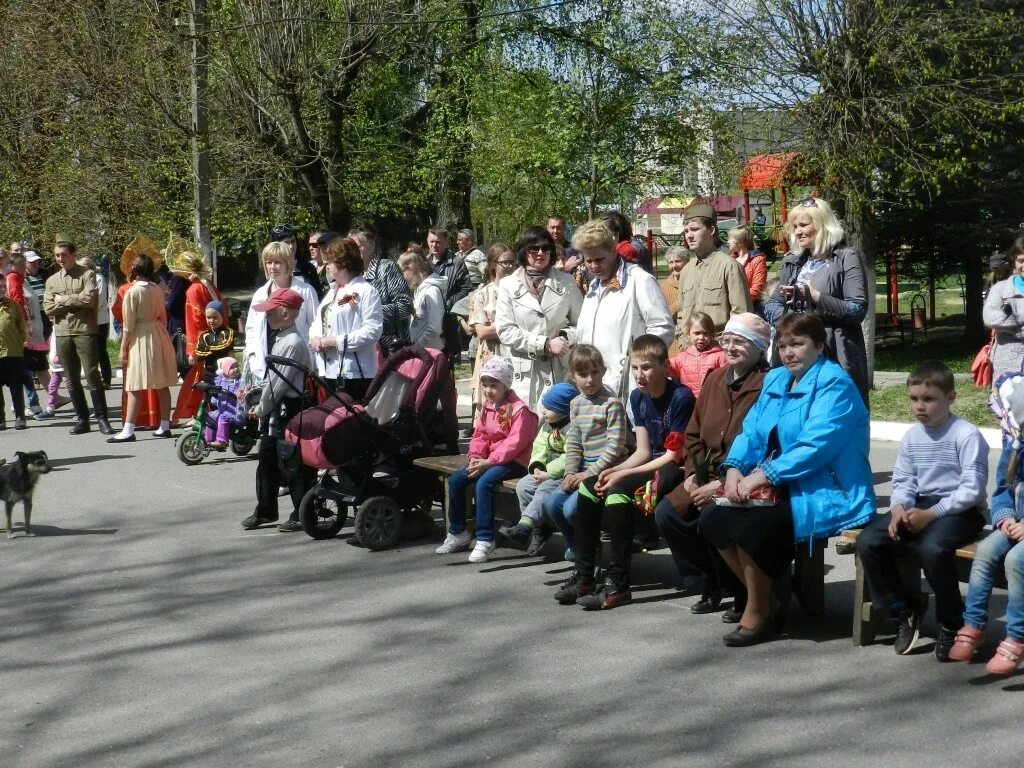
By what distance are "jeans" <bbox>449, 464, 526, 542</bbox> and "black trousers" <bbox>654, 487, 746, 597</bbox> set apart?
1.53 m

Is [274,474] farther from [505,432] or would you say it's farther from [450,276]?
[450,276]

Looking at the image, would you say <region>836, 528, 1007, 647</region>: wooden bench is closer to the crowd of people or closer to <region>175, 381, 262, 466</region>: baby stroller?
the crowd of people

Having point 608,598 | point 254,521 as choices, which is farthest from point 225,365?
point 608,598

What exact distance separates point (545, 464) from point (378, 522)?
5.14 ft

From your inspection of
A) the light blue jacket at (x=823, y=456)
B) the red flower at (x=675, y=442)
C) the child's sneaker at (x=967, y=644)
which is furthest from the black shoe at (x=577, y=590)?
the child's sneaker at (x=967, y=644)

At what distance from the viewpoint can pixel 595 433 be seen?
7715mm

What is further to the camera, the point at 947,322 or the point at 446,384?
the point at 947,322

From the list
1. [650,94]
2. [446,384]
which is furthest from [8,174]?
[446,384]

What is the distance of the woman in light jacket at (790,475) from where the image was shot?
640 centimetres

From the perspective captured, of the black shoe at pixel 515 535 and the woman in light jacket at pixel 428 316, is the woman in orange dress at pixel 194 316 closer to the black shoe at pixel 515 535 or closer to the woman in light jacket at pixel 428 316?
the woman in light jacket at pixel 428 316

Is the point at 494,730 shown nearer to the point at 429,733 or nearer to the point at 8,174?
the point at 429,733

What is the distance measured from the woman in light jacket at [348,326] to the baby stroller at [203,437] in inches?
125

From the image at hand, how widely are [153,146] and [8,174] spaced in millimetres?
6625

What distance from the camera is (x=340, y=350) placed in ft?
32.7
